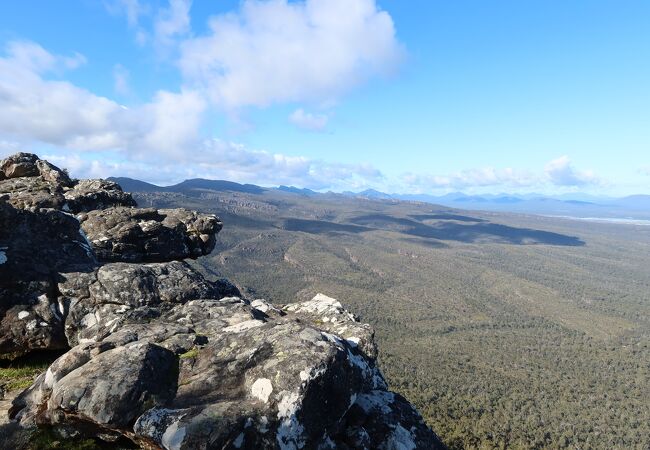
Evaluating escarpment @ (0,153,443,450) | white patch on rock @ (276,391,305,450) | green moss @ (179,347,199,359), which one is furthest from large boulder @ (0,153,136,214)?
white patch on rock @ (276,391,305,450)

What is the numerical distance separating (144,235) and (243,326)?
14603 mm

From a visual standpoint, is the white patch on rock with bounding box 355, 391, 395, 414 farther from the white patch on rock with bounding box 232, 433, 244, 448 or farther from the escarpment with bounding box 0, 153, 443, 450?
A: the white patch on rock with bounding box 232, 433, 244, 448

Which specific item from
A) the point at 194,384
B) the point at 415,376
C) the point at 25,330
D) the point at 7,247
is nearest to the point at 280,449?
the point at 194,384

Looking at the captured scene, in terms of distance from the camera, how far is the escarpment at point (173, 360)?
944 centimetres

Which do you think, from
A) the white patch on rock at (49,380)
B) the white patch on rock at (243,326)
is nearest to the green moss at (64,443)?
the white patch on rock at (49,380)

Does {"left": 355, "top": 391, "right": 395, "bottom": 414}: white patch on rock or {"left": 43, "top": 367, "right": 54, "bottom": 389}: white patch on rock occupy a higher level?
{"left": 43, "top": 367, "right": 54, "bottom": 389}: white patch on rock

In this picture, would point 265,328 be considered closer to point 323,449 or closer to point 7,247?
point 323,449

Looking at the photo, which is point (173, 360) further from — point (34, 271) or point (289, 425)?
point (34, 271)

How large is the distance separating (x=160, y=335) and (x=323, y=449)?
690cm

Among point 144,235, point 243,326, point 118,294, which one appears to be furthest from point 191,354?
point 144,235

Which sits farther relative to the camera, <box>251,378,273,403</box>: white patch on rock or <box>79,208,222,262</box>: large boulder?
<box>79,208,222,262</box>: large boulder

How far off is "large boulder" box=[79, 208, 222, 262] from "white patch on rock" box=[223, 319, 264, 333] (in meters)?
12.7

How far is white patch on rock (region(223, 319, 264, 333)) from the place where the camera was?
13838mm

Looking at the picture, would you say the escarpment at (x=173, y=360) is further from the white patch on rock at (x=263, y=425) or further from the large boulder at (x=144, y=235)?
the large boulder at (x=144, y=235)
